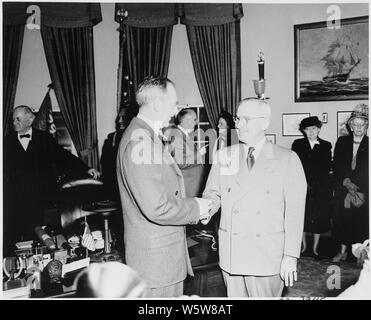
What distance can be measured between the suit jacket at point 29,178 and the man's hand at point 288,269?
8.73 ft

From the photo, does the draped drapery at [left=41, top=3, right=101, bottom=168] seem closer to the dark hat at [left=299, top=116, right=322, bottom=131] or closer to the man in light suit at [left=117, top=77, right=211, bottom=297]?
the dark hat at [left=299, top=116, right=322, bottom=131]

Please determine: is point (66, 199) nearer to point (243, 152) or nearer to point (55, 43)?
point (243, 152)

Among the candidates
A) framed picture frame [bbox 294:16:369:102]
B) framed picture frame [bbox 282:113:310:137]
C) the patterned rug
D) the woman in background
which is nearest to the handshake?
the patterned rug

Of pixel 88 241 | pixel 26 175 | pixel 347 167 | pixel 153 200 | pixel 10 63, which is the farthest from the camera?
pixel 10 63

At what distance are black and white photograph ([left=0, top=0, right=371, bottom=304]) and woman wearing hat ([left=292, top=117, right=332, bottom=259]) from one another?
0.02m

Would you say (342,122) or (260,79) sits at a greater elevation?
(260,79)

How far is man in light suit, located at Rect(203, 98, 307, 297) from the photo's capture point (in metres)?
2.31

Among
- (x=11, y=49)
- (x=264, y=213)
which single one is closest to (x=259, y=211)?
(x=264, y=213)

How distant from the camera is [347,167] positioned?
423cm

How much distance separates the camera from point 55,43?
594 centimetres

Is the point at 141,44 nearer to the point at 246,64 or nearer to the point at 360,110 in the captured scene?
the point at 246,64

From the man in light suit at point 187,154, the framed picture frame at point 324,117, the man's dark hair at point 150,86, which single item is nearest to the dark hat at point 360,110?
the framed picture frame at point 324,117

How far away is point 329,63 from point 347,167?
6.38 ft

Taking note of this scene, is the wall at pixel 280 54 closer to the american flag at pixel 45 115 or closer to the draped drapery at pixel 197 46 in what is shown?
the draped drapery at pixel 197 46
